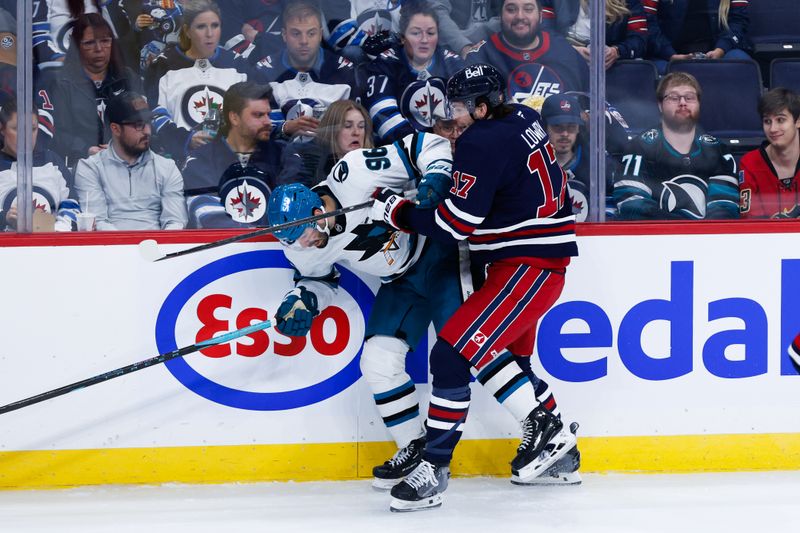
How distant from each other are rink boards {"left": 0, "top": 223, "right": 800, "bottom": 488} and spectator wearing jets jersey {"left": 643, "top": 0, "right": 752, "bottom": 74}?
0.58 meters

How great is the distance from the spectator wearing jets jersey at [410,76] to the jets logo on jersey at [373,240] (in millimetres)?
400

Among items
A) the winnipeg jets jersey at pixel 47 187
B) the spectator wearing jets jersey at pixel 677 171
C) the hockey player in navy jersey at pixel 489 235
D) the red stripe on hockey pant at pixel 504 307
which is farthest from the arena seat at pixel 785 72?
the winnipeg jets jersey at pixel 47 187

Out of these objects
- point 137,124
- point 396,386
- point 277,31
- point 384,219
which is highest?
point 277,31

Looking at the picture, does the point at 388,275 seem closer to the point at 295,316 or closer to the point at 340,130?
the point at 295,316

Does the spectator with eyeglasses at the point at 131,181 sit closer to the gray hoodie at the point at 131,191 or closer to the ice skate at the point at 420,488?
the gray hoodie at the point at 131,191

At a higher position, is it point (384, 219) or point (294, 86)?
point (294, 86)

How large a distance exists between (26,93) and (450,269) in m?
1.41

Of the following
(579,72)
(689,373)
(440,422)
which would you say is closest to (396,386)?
(440,422)

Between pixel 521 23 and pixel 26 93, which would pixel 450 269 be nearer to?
pixel 521 23

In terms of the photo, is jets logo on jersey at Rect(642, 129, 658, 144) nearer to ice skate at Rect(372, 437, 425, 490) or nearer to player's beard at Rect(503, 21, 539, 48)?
player's beard at Rect(503, 21, 539, 48)

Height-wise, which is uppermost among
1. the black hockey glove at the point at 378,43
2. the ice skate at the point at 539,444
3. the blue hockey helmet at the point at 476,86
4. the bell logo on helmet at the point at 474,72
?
the black hockey glove at the point at 378,43

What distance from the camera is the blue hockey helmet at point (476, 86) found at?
2.88 m

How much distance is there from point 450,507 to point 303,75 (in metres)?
1.44

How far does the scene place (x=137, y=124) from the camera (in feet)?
10.8
